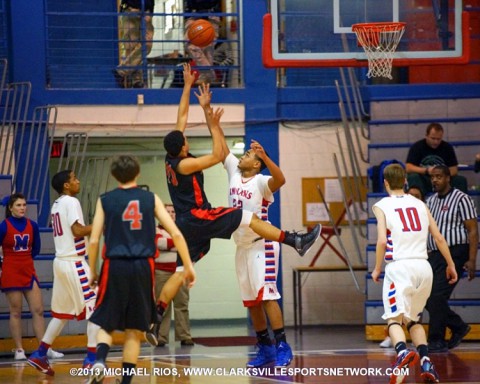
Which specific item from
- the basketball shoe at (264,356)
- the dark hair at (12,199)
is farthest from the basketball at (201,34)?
the basketball shoe at (264,356)

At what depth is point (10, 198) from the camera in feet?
44.5

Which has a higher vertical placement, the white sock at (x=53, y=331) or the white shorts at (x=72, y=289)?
the white shorts at (x=72, y=289)

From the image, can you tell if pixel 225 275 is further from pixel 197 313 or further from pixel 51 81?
pixel 51 81

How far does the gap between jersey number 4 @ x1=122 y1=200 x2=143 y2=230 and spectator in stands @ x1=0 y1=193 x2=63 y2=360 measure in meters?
5.23

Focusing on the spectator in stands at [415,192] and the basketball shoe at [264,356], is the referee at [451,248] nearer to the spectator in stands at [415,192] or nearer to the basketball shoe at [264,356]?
the spectator in stands at [415,192]

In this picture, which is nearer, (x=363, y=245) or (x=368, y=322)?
(x=368, y=322)

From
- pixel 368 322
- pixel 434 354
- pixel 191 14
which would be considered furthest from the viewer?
pixel 191 14

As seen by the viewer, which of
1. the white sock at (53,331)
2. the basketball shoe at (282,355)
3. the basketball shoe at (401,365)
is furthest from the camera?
the white sock at (53,331)

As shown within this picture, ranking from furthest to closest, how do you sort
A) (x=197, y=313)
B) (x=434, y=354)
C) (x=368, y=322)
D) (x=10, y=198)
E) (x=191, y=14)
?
1. (x=197, y=313)
2. (x=191, y=14)
3. (x=368, y=322)
4. (x=10, y=198)
5. (x=434, y=354)

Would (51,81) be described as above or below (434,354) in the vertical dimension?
above

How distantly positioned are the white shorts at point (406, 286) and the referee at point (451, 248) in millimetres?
3267

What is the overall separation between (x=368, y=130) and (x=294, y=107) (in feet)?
4.04

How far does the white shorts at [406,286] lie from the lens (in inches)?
387

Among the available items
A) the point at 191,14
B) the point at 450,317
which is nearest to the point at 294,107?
the point at 191,14
